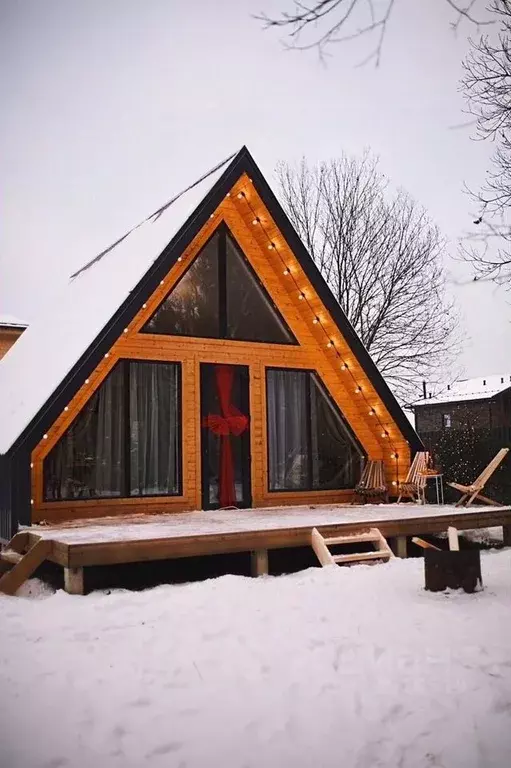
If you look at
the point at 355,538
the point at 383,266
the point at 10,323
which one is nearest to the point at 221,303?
the point at 355,538

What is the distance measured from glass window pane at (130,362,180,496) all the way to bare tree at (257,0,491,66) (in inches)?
244

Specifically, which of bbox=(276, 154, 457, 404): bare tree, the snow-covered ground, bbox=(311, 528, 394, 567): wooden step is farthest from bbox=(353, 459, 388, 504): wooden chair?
bbox=(276, 154, 457, 404): bare tree

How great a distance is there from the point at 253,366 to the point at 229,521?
2.67 m

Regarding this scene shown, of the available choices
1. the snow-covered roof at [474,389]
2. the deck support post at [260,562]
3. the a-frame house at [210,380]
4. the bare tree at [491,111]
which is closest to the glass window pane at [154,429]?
the a-frame house at [210,380]

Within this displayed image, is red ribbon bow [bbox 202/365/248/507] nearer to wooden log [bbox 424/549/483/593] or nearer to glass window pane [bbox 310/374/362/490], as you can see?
glass window pane [bbox 310/374/362/490]

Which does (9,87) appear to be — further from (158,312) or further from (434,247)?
(434,247)

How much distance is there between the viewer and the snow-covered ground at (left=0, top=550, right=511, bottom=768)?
3186mm

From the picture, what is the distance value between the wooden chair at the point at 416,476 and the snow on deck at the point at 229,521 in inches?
10.2

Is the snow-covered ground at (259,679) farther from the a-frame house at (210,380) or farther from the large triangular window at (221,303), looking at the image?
the large triangular window at (221,303)

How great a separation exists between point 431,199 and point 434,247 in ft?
8.44

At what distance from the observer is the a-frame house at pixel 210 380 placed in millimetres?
8508

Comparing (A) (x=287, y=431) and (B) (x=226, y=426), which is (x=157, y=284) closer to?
(B) (x=226, y=426)

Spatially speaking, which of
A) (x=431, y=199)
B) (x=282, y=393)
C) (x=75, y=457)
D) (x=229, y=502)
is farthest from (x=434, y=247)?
(x=75, y=457)

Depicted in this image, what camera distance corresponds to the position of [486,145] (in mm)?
8516
